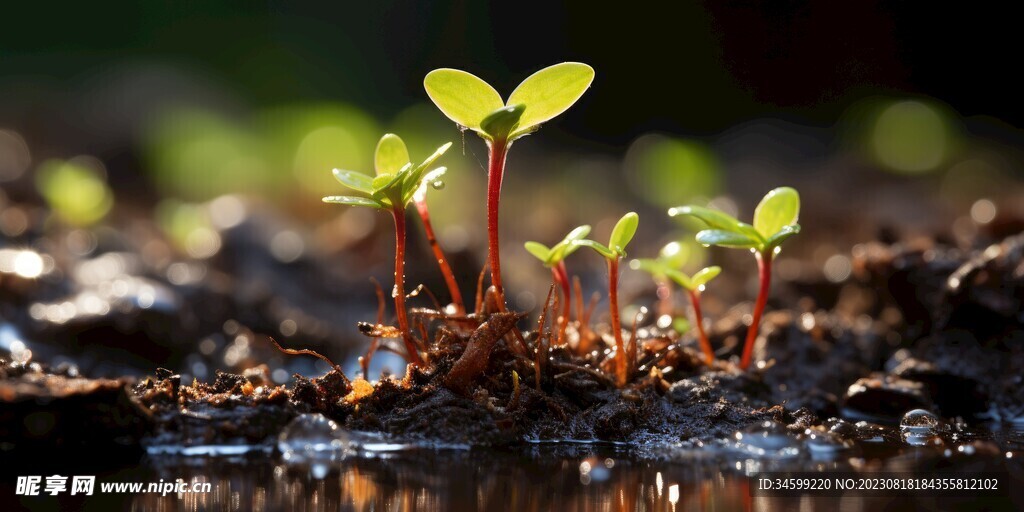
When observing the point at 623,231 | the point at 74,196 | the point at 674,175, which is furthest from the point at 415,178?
the point at 674,175

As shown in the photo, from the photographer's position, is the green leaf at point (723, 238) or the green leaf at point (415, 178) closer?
the green leaf at point (415, 178)

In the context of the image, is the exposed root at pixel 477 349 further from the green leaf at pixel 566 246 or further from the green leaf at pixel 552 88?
the green leaf at pixel 552 88

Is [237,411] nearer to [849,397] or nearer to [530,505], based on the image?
[530,505]

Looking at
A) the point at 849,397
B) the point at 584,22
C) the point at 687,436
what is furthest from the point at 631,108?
the point at 687,436

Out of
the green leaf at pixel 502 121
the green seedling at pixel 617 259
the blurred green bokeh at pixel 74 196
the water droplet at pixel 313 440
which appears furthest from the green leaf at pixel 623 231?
the blurred green bokeh at pixel 74 196

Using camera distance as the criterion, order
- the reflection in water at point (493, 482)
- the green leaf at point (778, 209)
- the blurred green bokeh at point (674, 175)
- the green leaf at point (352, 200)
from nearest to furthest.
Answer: the reflection in water at point (493, 482) < the green leaf at point (352, 200) < the green leaf at point (778, 209) < the blurred green bokeh at point (674, 175)

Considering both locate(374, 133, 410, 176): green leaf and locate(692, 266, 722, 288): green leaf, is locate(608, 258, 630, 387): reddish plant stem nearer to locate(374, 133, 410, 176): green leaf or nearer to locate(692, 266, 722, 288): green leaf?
locate(692, 266, 722, 288): green leaf

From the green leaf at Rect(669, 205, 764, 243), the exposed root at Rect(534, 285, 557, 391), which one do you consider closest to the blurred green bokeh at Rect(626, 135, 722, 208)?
the green leaf at Rect(669, 205, 764, 243)
